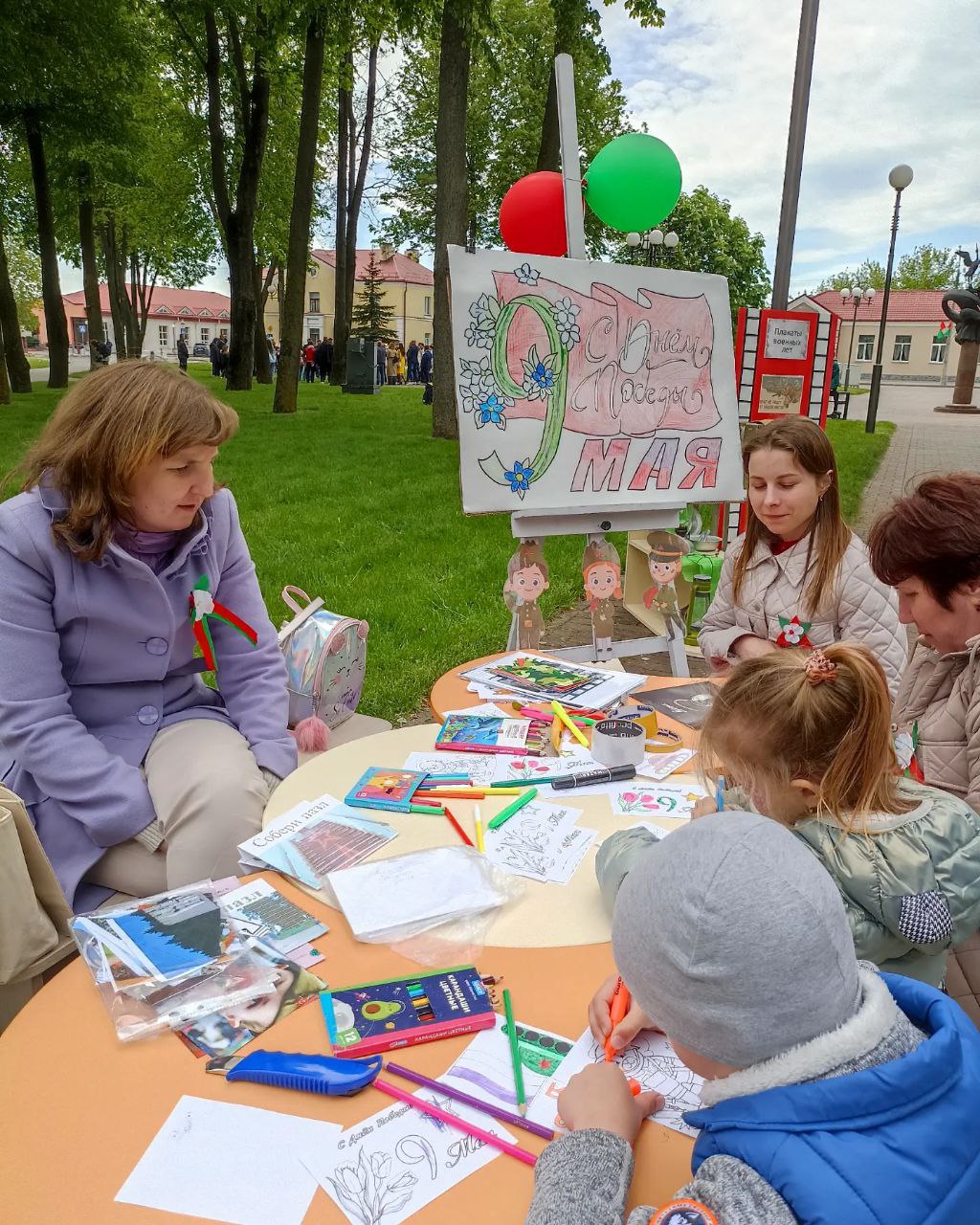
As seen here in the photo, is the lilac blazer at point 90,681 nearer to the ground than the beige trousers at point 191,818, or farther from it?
farther from it

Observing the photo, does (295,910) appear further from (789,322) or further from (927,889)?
(789,322)

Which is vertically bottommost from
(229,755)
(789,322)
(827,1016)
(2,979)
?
(2,979)

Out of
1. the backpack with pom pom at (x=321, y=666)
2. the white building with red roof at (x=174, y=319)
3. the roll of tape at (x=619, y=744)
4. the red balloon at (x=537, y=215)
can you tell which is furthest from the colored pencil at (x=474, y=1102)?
the white building with red roof at (x=174, y=319)

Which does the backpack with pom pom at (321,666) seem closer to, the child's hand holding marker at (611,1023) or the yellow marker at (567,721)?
the yellow marker at (567,721)

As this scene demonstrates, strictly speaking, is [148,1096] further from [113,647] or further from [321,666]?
[321,666]

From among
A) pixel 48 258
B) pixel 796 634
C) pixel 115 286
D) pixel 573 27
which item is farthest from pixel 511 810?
pixel 115 286

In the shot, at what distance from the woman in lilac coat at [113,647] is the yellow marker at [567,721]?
2.51 feet

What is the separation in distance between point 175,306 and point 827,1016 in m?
72.5

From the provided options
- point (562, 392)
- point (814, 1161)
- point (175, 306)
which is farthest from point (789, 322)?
point (175, 306)

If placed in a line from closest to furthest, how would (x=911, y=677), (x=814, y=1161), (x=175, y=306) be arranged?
(x=814, y=1161), (x=911, y=677), (x=175, y=306)

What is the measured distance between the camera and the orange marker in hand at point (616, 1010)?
121 centimetres

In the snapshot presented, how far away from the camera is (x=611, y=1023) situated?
48.7 inches

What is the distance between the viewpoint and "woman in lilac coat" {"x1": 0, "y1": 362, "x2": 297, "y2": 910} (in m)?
2.09

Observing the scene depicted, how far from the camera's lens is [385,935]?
1454mm
